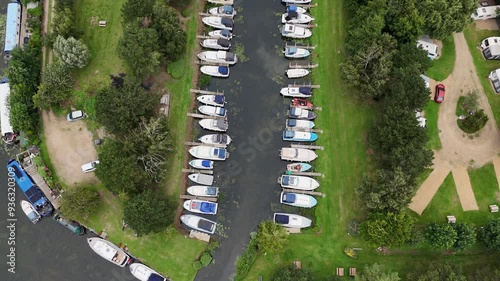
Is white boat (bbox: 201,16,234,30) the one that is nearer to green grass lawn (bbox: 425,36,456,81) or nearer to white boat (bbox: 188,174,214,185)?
white boat (bbox: 188,174,214,185)

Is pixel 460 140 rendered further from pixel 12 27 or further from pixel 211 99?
pixel 12 27

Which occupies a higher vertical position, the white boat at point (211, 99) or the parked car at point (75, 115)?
the white boat at point (211, 99)

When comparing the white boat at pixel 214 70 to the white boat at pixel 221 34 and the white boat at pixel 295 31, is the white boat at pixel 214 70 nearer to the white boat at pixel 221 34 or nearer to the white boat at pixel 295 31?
the white boat at pixel 221 34

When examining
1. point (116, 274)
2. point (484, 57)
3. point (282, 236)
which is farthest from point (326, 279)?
point (484, 57)

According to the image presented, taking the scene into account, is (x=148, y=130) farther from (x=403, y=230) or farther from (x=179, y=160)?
(x=403, y=230)

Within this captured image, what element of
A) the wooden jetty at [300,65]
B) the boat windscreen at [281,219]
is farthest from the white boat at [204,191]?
the wooden jetty at [300,65]

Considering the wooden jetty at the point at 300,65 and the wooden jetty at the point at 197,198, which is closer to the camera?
the wooden jetty at the point at 197,198
